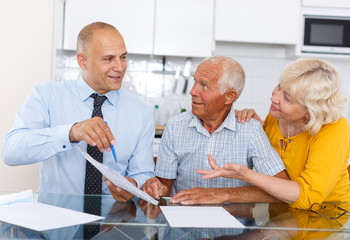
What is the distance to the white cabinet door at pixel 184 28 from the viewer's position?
134 inches

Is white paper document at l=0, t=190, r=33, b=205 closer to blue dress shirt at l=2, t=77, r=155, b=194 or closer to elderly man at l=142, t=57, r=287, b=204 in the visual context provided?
blue dress shirt at l=2, t=77, r=155, b=194

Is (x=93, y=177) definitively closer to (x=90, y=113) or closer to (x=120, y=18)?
(x=90, y=113)

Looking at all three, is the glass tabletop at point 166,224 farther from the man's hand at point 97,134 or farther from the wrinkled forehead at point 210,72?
the wrinkled forehead at point 210,72

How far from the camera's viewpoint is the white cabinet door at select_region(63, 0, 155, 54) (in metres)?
3.32

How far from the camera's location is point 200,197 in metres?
1.41

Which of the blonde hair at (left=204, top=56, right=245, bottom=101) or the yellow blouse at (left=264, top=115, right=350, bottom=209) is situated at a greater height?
the blonde hair at (left=204, top=56, right=245, bottom=101)

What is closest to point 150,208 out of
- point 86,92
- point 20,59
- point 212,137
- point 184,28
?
point 212,137

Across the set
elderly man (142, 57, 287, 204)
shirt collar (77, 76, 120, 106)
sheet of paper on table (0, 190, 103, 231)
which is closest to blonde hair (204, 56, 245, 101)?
elderly man (142, 57, 287, 204)

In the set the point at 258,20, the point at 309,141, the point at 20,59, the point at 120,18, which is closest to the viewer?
the point at 309,141

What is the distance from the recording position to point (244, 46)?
12.3ft

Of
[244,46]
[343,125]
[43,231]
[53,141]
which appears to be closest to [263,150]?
[343,125]

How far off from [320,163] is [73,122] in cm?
109

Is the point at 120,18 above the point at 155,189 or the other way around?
above

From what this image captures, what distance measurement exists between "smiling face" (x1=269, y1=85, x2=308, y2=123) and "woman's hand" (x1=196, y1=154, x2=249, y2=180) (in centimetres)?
39
